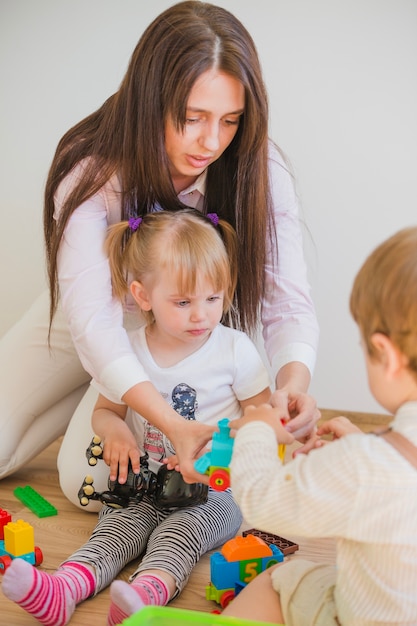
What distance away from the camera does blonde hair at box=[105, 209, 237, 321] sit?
1312 mm

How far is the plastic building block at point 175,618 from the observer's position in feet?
2.76

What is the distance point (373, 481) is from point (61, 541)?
753 mm

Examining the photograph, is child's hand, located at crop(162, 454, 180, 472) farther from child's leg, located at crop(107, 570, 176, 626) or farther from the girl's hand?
child's leg, located at crop(107, 570, 176, 626)

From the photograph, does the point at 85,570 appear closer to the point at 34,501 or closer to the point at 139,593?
the point at 139,593

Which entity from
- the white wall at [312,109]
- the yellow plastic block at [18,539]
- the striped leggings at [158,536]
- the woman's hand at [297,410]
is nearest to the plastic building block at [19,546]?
the yellow plastic block at [18,539]

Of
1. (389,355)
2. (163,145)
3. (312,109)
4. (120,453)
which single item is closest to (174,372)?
(120,453)

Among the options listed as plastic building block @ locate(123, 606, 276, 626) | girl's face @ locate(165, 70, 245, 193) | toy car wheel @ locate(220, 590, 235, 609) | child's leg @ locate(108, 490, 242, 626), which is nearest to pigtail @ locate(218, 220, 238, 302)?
girl's face @ locate(165, 70, 245, 193)

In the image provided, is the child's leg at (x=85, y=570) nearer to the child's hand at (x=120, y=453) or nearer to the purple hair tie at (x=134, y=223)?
the child's hand at (x=120, y=453)

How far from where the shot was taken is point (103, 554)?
1.20 metres

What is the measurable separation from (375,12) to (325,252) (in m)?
0.58

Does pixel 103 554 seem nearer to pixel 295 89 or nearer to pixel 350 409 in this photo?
pixel 350 409

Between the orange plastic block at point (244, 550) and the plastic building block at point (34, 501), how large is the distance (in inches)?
17.9

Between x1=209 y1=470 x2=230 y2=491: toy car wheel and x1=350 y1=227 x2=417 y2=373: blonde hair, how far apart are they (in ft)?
1.00

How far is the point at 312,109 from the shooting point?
6.48 feet
